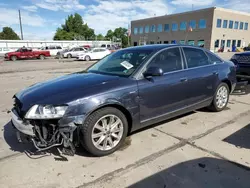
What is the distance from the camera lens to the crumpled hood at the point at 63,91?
274 cm

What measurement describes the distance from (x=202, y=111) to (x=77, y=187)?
11.7ft

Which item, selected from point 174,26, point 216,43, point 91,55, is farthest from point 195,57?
point 174,26

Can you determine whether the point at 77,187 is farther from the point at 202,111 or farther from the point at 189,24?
the point at 189,24

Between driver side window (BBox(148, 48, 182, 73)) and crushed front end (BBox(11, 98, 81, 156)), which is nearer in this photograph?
crushed front end (BBox(11, 98, 81, 156))

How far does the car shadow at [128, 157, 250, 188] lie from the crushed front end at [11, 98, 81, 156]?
1009 mm

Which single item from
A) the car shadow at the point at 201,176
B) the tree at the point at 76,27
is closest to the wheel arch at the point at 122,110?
the car shadow at the point at 201,176

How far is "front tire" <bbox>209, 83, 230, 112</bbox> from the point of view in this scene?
461 cm

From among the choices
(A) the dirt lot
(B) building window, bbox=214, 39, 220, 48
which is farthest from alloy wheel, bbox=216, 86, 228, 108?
(B) building window, bbox=214, 39, 220, 48

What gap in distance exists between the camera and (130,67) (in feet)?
11.3

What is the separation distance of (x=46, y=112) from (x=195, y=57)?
3.13 m

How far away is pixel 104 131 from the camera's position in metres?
2.96

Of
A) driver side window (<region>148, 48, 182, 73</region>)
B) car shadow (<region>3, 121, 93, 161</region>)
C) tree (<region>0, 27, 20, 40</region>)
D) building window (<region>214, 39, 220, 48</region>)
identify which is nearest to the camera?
car shadow (<region>3, 121, 93, 161</region>)

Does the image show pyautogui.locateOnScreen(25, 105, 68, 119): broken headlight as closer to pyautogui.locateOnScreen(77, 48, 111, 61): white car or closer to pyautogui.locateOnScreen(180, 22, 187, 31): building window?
pyautogui.locateOnScreen(77, 48, 111, 61): white car

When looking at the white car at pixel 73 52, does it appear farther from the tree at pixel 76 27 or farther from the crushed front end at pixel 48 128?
the tree at pixel 76 27
